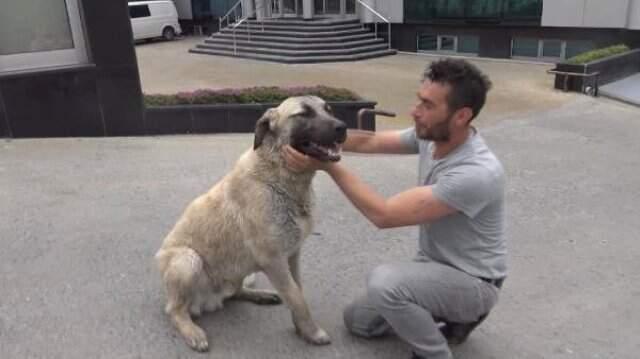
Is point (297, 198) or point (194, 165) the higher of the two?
point (297, 198)

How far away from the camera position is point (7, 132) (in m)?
8.31

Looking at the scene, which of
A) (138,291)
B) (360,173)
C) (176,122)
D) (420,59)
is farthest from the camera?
(420,59)

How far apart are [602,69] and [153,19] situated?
19656mm

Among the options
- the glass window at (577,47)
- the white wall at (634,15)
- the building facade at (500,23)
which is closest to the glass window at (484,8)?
the building facade at (500,23)

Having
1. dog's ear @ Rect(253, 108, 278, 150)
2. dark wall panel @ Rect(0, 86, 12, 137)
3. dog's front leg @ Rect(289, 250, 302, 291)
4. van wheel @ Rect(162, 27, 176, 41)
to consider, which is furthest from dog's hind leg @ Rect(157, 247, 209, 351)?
van wheel @ Rect(162, 27, 176, 41)

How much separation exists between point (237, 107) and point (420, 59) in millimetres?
11742

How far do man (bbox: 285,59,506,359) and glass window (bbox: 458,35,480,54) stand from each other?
17.3m

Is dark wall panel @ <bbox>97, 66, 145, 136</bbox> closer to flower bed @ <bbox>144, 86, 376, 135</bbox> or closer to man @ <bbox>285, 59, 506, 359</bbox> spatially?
flower bed @ <bbox>144, 86, 376, 135</bbox>

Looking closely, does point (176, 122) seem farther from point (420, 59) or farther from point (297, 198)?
point (420, 59)

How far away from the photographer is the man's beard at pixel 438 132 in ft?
9.64

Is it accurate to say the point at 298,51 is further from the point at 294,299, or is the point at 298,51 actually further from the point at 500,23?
the point at 294,299

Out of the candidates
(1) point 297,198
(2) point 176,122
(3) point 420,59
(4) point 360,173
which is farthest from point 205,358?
(3) point 420,59

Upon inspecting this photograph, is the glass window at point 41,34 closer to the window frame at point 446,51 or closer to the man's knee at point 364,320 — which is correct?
the man's knee at point 364,320

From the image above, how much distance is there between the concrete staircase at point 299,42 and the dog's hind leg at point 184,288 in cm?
1528
